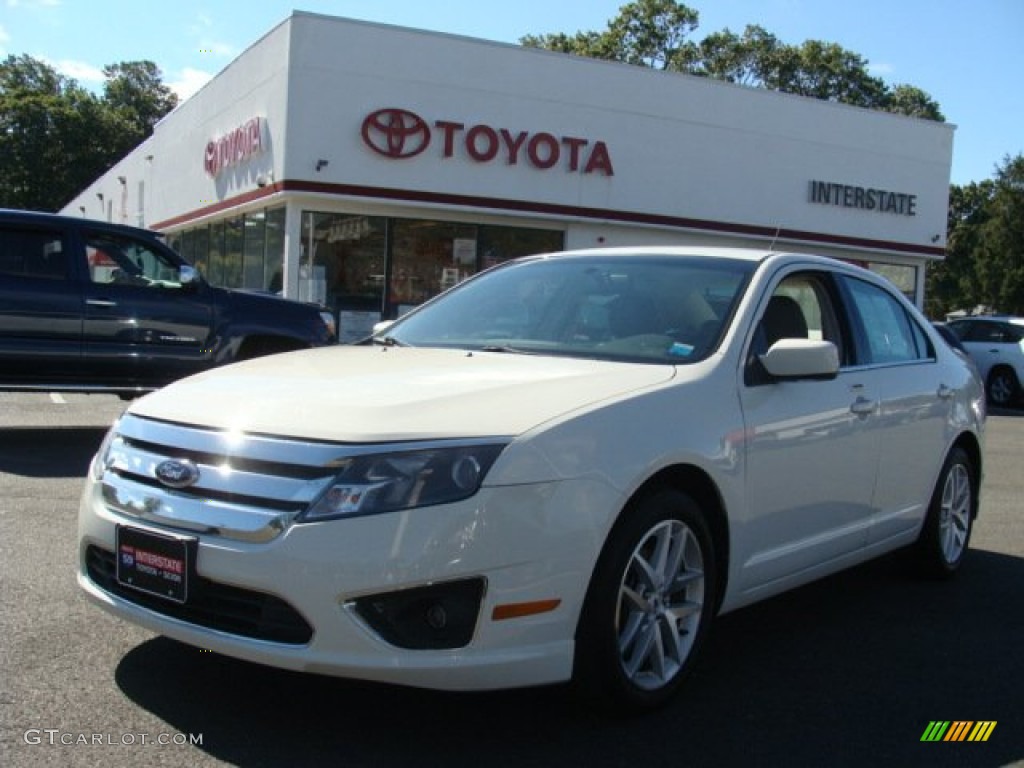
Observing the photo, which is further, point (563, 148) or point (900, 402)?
point (563, 148)

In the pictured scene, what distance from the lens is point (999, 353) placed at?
18.9 m

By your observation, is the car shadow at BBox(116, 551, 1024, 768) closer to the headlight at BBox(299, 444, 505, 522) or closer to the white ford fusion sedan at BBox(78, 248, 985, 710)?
the white ford fusion sedan at BBox(78, 248, 985, 710)

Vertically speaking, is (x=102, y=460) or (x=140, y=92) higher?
(x=140, y=92)

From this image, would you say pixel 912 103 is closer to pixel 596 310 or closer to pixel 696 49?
pixel 696 49

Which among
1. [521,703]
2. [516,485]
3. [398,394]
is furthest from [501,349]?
[521,703]

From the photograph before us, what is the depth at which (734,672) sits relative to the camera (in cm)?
403

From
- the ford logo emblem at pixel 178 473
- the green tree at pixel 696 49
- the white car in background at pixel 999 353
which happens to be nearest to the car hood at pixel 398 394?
the ford logo emblem at pixel 178 473

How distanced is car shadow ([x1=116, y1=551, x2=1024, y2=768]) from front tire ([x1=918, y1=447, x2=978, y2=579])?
99 centimetres

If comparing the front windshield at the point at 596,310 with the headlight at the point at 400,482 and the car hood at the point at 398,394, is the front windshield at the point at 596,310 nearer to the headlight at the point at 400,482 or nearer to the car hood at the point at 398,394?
the car hood at the point at 398,394

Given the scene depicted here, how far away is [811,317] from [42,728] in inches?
138

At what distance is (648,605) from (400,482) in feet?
3.43

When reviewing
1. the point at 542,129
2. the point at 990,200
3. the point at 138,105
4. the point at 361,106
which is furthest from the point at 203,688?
the point at 138,105

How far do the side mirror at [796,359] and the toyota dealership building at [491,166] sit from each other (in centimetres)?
1399

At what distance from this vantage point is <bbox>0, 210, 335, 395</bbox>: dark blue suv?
877 centimetres
